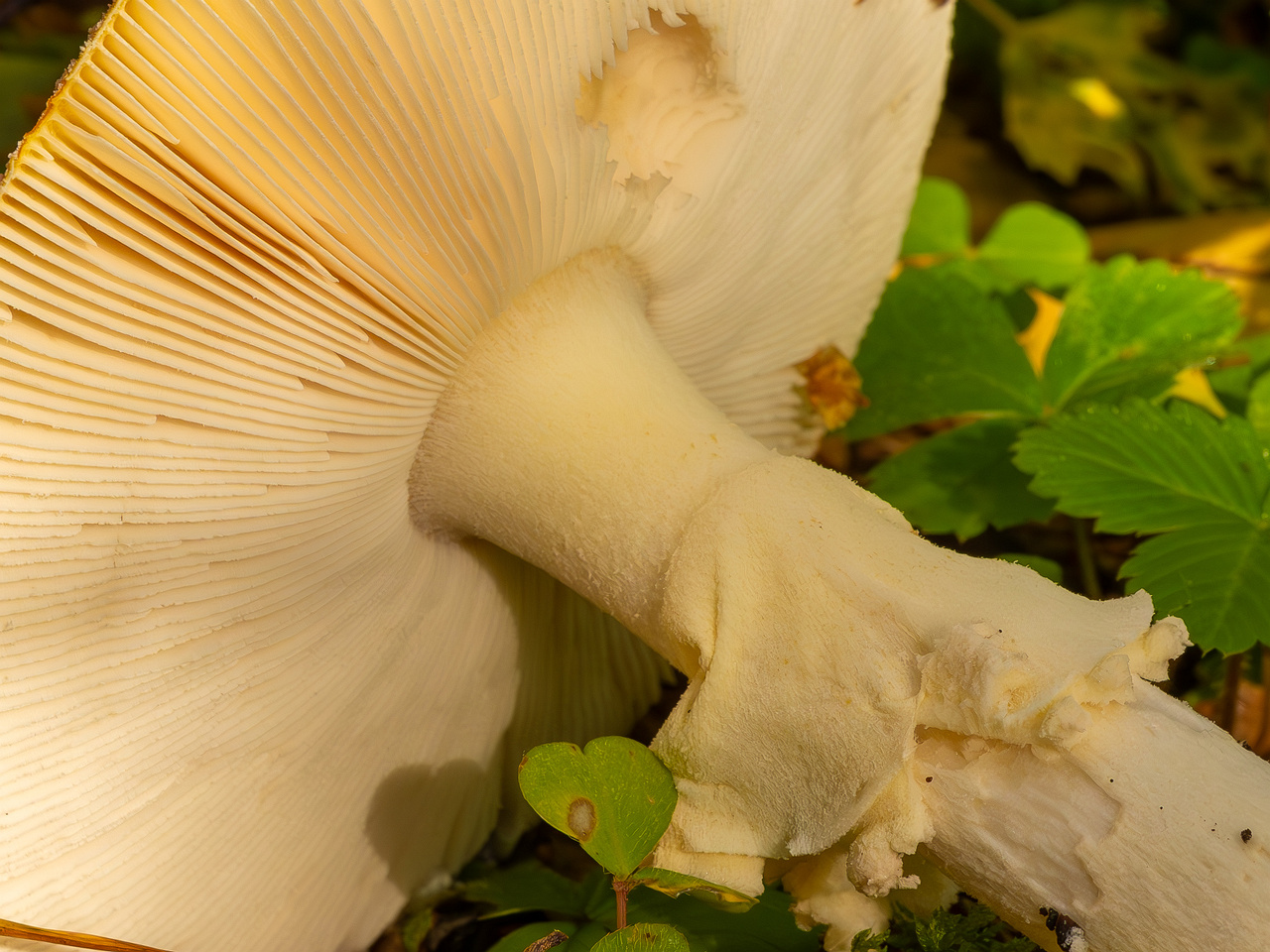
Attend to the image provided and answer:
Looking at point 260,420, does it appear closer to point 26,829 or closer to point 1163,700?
point 26,829

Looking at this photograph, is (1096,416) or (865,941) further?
(1096,416)

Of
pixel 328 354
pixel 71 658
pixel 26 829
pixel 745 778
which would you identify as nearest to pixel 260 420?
pixel 328 354

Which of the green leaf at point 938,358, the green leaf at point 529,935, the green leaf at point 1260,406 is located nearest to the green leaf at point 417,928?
the green leaf at point 529,935

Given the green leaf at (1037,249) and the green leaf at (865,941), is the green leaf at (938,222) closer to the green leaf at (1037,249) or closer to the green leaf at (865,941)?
the green leaf at (1037,249)

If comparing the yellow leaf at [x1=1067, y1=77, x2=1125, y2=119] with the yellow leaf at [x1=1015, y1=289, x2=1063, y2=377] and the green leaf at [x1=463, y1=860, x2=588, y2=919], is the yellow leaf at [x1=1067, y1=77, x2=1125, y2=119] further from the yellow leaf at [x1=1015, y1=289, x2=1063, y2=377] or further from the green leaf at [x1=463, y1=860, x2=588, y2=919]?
the green leaf at [x1=463, y1=860, x2=588, y2=919]

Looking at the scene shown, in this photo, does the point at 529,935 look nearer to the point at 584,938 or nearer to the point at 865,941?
the point at 584,938

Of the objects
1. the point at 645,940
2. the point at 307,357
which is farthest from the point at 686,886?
the point at 307,357
